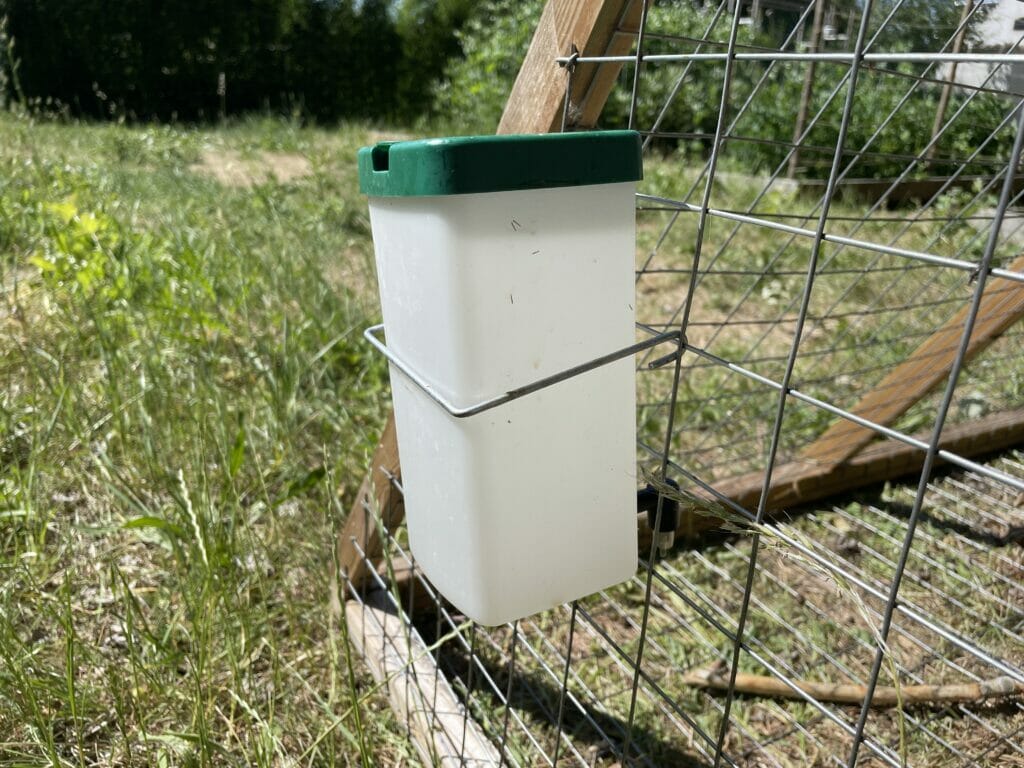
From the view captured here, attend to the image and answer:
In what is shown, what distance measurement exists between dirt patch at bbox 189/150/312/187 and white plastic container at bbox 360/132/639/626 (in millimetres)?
4123

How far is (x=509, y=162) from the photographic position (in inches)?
27.5

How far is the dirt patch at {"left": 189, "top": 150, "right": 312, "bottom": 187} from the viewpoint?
510 cm

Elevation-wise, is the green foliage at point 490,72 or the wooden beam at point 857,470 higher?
the green foliage at point 490,72

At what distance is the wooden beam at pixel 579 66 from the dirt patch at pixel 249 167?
12.7ft

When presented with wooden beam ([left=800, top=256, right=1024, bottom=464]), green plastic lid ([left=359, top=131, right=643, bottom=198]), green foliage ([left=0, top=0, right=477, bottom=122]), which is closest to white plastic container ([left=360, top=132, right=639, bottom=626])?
green plastic lid ([left=359, top=131, right=643, bottom=198])

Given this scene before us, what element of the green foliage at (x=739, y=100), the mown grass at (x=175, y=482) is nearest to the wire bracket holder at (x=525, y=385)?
the mown grass at (x=175, y=482)

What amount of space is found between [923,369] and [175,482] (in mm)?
1726

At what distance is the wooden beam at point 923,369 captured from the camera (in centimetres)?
163

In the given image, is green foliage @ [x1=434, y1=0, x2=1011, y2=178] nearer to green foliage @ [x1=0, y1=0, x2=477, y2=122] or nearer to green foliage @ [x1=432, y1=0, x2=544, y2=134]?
green foliage @ [x1=432, y1=0, x2=544, y2=134]

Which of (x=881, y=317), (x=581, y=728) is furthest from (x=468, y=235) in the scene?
(x=881, y=317)

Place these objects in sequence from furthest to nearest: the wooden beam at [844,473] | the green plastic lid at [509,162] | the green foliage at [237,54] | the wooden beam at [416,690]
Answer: the green foliage at [237,54], the wooden beam at [844,473], the wooden beam at [416,690], the green plastic lid at [509,162]

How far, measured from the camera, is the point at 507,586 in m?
0.84

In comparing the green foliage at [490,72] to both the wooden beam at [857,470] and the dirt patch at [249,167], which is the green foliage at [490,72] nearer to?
the dirt patch at [249,167]

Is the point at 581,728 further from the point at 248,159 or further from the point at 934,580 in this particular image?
the point at 248,159
